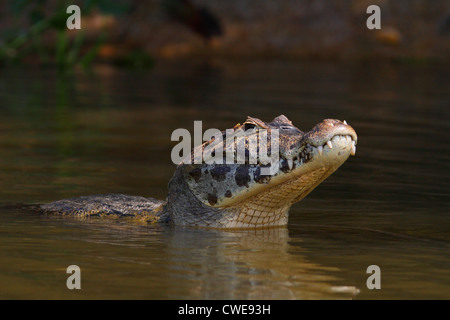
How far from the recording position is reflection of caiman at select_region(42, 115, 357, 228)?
5219mm

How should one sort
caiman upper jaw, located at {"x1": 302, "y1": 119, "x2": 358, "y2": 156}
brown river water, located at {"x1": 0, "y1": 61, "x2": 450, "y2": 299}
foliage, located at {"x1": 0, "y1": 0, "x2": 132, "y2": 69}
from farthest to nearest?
foliage, located at {"x1": 0, "y1": 0, "x2": 132, "y2": 69}
caiman upper jaw, located at {"x1": 302, "y1": 119, "x2": 358, "y2": 156}
brown river water, located at {"x1": 0, "y1": 61, "x2": 450, "y2": 299}

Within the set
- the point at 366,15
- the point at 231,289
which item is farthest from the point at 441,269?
the point at 366,15

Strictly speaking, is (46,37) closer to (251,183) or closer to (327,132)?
(251,183)

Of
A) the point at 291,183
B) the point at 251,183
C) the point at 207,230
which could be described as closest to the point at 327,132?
the point at 291,183

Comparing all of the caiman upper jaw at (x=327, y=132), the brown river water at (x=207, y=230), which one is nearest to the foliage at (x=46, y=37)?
the brown river water at (x=207, y=230)

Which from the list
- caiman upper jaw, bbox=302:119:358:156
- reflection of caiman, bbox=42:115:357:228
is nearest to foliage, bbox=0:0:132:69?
reflection of caiman, bbox=42:115:357:228

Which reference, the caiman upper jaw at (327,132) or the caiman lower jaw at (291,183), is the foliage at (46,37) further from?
the caiman upper jaw at (327,132)

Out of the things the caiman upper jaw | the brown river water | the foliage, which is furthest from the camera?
the foliage

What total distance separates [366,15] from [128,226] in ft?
73.3

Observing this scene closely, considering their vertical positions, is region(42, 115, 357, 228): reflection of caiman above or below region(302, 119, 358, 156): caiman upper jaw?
below

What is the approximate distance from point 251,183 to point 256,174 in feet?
0.22

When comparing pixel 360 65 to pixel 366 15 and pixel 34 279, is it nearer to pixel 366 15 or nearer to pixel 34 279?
pixel 366 15

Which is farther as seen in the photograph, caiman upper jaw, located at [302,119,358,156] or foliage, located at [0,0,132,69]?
foliage, located at [0,0,132,69]

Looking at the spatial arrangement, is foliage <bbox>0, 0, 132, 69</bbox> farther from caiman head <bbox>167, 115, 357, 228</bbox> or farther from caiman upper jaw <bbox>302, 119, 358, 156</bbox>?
caiman upper jaw <bbox>302, 119, 358, 156</bbox>
